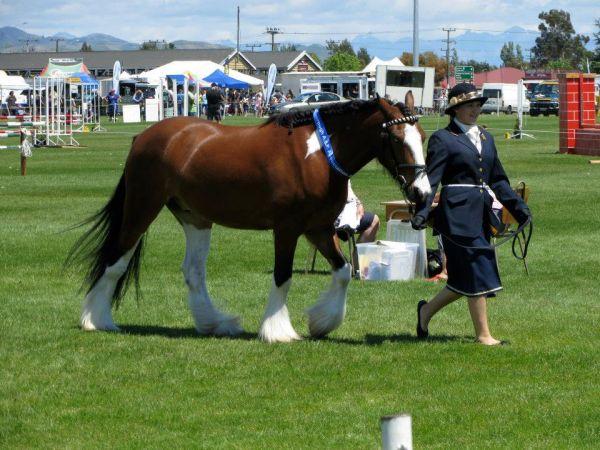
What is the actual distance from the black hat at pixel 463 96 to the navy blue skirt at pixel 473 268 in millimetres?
974

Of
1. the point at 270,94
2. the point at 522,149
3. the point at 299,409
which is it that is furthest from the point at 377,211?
the point at 270,94

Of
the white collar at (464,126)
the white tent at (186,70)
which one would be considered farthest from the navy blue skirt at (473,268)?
the white tent at (186,70)

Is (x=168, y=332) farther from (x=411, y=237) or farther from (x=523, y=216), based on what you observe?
(x=411, y=237)

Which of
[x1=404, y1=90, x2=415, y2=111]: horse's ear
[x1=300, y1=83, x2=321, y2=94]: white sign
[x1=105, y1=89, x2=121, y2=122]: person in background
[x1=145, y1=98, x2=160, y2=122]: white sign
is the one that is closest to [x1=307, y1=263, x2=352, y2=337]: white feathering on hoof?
[x1=404, y1=90, x2=415, y2=111]: horse's ear

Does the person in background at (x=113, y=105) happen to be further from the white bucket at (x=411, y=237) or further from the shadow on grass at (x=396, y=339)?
the shadow on grass at (x=396, y=339)

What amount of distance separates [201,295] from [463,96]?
2687 mm

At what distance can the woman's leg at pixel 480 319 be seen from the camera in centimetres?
882

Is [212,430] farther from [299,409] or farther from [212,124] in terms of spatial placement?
[212,124]

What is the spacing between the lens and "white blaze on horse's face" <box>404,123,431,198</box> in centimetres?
855

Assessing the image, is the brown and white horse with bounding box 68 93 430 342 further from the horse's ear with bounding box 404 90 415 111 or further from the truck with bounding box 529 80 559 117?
the truck with bounding box 529 80 559 117

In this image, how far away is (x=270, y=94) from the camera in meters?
77.6

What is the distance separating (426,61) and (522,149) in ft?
374

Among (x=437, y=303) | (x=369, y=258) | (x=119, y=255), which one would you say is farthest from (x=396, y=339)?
(x=369, y=258)

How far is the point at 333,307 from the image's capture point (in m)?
9.20
